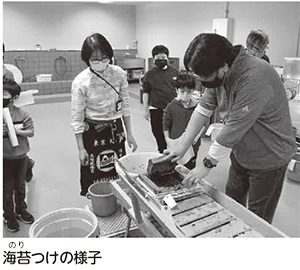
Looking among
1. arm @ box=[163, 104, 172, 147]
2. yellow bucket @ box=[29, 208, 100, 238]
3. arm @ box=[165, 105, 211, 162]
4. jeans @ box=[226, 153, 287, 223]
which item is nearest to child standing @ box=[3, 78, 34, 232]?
yellow bucket @ box=[29, 208, 100, 238]

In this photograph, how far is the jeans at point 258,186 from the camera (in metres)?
1.27

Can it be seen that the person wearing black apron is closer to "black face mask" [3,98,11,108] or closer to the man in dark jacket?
"black face mask" [3,98,11,108]

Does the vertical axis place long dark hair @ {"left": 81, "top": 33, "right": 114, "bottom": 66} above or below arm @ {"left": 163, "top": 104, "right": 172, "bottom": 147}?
above

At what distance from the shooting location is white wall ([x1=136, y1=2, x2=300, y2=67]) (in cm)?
362

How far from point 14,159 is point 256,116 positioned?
1.47 metres

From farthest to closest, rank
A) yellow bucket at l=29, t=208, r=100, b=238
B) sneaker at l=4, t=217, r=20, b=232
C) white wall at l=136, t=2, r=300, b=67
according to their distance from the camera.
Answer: white wall at l=136, t=2, r=300, b=67 → sneaker at l=4, t=217, r=20, b=232 → yellow bucket at l=29, t=208, r=100, b=238

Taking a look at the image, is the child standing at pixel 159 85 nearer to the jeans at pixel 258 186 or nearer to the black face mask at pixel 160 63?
the black face mask at pixel 160 63

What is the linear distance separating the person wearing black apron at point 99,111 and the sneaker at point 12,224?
480mm

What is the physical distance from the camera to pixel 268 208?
134 centimetres

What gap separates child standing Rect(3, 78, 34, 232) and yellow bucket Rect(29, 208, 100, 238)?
0.73 meters

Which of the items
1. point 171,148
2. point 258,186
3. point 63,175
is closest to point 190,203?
point 258,186
